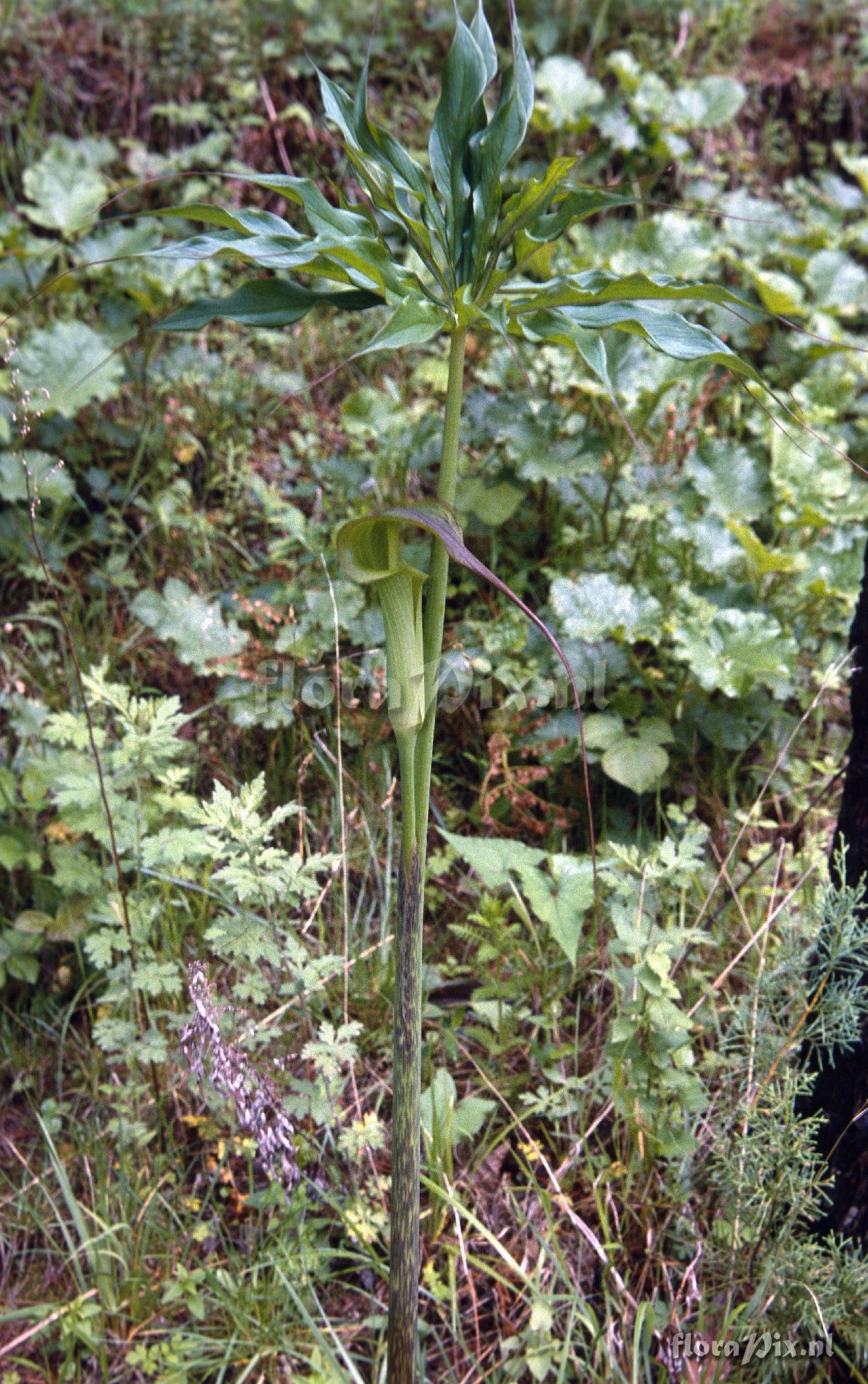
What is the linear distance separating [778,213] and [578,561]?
5.26 feet

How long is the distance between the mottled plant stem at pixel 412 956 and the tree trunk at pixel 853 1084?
24.9 inches

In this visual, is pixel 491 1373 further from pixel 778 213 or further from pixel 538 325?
pixel 778 213

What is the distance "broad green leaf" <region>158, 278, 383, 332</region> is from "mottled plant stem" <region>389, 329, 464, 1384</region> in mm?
175

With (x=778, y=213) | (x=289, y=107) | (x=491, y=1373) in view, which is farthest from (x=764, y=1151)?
(x=289, y=107)

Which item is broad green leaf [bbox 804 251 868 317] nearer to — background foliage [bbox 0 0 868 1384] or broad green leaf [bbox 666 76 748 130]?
background foliage [bbox 0 0 868 1384]

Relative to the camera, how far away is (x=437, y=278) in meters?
1.14

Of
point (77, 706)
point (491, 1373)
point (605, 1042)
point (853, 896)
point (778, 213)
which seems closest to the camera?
point (853, 896)

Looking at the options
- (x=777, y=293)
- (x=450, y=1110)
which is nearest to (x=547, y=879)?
(x=450, y=1110)

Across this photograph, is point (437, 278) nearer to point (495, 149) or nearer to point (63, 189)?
point (495, 149)

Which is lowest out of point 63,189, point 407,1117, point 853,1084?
point 853,1084

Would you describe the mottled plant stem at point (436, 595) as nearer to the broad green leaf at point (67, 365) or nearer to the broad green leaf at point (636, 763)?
the broad green leaf at point (636, 763)

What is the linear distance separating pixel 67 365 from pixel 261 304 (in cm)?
172

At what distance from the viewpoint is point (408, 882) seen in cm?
119

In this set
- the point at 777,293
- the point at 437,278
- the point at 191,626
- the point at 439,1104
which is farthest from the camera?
the point at 777,293
